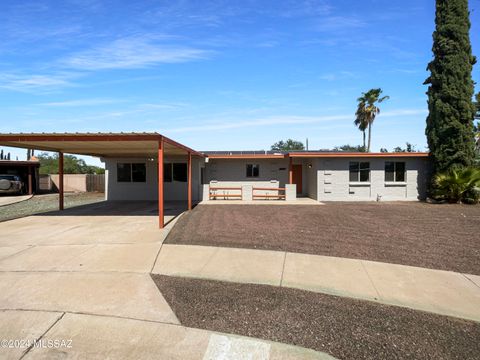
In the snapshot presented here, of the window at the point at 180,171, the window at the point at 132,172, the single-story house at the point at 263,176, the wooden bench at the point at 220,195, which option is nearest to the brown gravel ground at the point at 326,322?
the single-story house at the point at 263,176

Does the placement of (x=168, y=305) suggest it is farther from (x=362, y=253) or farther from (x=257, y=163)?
(x=257, y=163)

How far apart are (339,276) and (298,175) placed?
54.0 ft

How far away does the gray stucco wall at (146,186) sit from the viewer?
61.2ft

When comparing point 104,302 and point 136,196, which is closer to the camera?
point 104,302

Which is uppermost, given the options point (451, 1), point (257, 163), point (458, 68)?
point (451, 1)

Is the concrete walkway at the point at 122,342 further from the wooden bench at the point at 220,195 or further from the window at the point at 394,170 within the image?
the window at the point at 394,170

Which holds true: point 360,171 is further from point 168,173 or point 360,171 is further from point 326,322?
point 326,322

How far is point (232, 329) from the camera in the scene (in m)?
3.78

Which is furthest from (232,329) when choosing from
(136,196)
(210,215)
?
(136,196)

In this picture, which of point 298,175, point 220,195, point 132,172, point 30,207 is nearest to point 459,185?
point 298,175

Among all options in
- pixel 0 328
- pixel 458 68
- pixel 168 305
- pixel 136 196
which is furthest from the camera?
pixel 136 196

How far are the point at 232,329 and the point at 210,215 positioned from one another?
27.5 ft

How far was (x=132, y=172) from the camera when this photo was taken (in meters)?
18.9

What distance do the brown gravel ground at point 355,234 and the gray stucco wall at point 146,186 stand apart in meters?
6.40
